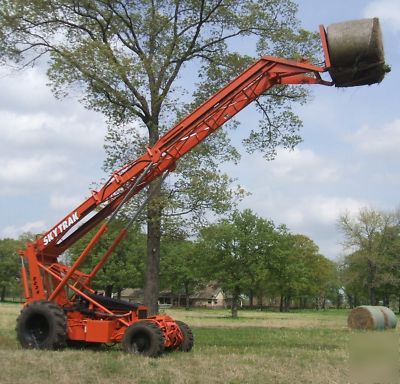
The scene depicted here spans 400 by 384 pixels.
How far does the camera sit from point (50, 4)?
23016 mm

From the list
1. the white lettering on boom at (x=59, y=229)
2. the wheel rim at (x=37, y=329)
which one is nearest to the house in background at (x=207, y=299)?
the white lettering on boom at (x=59, y=229)

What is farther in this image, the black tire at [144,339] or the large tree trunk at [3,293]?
the large tree trunk at [3,293]

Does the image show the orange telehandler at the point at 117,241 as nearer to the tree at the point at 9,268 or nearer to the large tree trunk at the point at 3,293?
the tree at the point at 9,268

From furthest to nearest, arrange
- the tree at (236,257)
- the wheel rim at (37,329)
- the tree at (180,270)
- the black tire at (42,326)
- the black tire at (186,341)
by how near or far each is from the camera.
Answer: the tree at (180,270) < the tree at (236,257) < the black tire at (186,341) < the wheel rim at (37,329) < the black tire at (42,326)

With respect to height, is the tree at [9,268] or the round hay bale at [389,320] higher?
the tree at [9,268]

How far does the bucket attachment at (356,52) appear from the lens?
38.6 feet

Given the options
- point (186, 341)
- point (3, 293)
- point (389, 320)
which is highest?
point (3, 293)

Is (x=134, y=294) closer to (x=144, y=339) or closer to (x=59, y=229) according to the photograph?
(x=59, y=229)

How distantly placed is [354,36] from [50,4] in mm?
14944

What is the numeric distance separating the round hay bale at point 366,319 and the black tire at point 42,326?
1755 centimetres

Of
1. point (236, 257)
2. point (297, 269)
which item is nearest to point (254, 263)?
point (236, 257)

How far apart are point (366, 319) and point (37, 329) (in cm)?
1822

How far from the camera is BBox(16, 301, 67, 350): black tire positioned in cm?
1309

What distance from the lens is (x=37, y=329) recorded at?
538 inches
